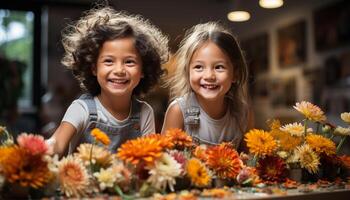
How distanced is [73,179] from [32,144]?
7 centimetres

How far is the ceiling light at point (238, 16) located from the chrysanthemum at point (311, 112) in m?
0.35

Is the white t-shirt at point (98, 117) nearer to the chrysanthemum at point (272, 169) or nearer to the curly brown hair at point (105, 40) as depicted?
the curly brown hair at point (105, 40)

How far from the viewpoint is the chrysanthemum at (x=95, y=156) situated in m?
0.60

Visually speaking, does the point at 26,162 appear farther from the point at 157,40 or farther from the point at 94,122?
the point at 157,40

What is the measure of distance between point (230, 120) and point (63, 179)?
43 centimetres

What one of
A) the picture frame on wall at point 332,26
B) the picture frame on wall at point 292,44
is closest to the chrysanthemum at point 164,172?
the picture frame on wall at point 332,26

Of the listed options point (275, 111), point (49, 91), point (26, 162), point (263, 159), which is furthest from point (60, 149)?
point (275, 111)

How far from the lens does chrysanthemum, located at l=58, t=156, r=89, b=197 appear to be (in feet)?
1.89

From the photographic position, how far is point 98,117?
80 centimetres

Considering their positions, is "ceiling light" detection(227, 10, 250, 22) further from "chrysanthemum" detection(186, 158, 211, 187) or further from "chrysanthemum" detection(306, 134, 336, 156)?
"chrysanthemum" detection(186, 158, 211, 187)

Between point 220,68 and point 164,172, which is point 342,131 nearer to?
point 220,68

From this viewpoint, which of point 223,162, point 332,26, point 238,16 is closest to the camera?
point 223,162

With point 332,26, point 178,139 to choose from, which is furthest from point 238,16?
point 332,26

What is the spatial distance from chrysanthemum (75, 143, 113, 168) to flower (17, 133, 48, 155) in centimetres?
6
